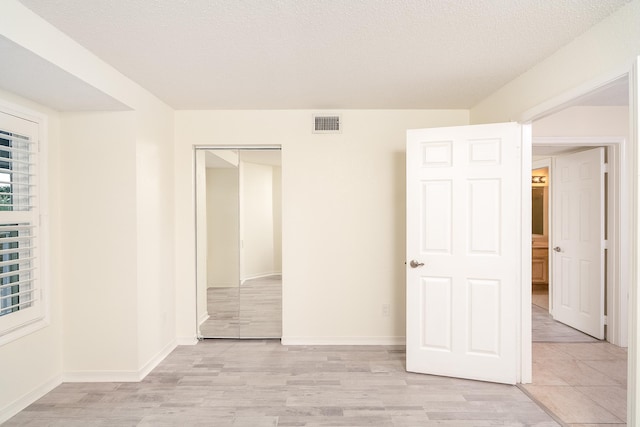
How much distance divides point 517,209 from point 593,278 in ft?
6.90

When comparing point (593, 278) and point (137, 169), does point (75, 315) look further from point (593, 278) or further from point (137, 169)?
point (593, 278)

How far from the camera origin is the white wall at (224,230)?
3.77m

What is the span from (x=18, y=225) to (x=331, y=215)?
256 centimetres

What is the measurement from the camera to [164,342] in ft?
10.9

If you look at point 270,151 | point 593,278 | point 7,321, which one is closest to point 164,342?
point 7,321

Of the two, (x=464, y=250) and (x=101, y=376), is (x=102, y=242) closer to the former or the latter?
(x=101, y=376)

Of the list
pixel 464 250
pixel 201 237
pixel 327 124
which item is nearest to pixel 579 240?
pixel 464 250

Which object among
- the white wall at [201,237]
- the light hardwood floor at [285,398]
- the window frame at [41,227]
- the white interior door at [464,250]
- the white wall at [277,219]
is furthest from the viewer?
the white wall at [277,219]

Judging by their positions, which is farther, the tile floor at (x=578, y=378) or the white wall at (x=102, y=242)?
the white wall at (x=102, y=242)

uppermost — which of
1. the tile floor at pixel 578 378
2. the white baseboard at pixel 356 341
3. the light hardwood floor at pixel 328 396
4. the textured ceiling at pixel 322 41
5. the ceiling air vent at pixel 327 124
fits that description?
the textured ceiling at pixel 322 41

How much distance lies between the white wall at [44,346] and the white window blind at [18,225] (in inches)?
4.6

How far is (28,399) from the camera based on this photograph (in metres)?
2.50

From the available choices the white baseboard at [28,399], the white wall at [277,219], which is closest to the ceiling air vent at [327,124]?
the white wall at [277,219]

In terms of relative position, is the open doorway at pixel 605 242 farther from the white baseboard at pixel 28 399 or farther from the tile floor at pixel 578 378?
the white baseboard at pixel 28 399
